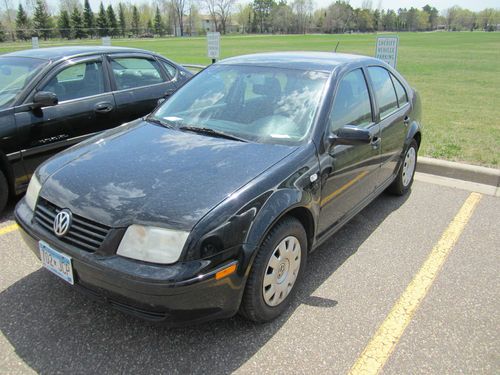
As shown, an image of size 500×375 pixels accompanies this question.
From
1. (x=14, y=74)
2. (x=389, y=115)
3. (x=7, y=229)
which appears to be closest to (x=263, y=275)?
(x=389, y=115)

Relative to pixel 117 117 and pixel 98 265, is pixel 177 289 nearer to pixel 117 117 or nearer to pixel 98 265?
pixel 98 265

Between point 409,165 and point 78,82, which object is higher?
point 78,82

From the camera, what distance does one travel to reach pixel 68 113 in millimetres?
4535

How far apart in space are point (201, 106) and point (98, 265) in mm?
1690

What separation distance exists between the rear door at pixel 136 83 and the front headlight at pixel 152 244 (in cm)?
316

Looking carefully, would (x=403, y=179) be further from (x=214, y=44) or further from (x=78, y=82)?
(x=214, y=44)

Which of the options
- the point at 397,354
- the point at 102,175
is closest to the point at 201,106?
the point at 102,175

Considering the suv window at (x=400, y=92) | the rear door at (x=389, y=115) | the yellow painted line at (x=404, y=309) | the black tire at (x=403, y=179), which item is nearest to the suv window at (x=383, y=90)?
the rear door at (x=389, y=115)

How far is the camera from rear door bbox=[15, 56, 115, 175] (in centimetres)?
421

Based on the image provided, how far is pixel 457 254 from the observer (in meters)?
3.62

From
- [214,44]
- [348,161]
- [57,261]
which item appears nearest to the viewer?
[57,261]

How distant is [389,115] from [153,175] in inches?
97.6

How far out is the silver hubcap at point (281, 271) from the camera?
2.56 meters

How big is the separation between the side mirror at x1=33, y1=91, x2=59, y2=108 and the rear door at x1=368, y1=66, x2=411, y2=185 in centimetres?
304
